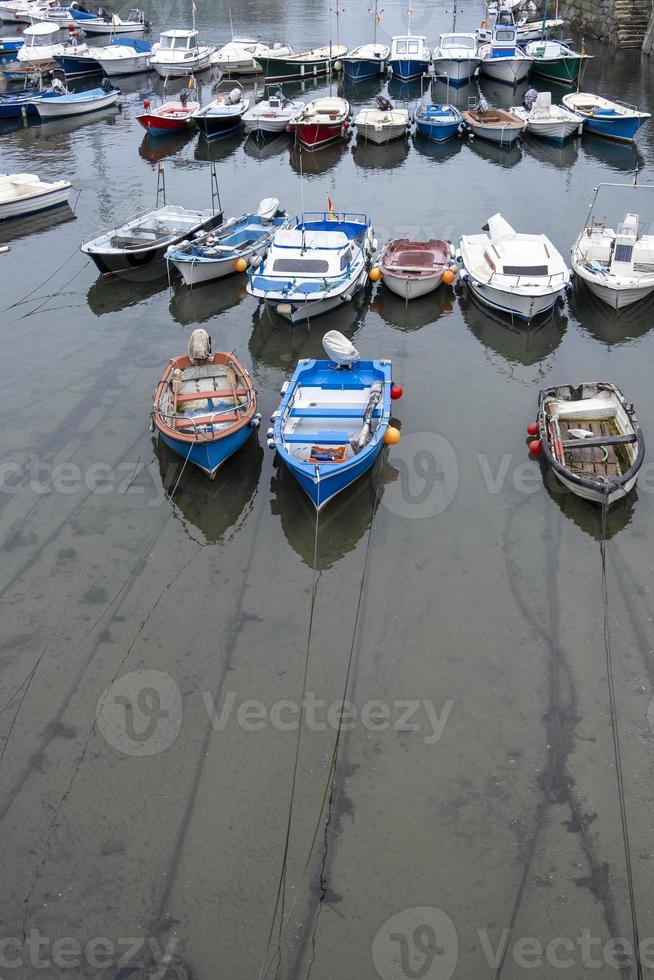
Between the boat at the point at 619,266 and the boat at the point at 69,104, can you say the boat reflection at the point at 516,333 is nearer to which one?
the boat at the point at 619,266

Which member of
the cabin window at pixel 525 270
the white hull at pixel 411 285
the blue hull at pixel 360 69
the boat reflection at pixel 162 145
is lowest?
the white hull at pixel 411 285

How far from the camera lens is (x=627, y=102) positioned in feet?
160

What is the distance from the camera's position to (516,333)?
24078mm

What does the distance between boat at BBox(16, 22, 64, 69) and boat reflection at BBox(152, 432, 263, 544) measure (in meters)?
53.0

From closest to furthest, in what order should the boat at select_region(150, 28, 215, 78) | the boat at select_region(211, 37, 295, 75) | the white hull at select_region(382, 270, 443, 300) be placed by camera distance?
the white hull at select_region(382, 270, 443, 300)
the boat at select_region(150, 28, 215, 78)
the boat at select_region(211, 37, 295, 75)

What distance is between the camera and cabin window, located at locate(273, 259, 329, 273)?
2398cm

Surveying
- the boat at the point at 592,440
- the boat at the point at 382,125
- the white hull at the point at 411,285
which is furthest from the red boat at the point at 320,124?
the boat at the point at 592,440

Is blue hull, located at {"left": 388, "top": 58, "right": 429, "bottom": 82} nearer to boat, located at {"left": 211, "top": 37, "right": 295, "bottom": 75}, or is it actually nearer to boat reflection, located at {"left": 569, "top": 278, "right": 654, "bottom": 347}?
boat, located at {"left": 211, "top": 37, "right": 295, "bottom": 75}

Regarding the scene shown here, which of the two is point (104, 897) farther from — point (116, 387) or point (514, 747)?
point (116, 387)

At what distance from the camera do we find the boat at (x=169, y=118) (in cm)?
4534

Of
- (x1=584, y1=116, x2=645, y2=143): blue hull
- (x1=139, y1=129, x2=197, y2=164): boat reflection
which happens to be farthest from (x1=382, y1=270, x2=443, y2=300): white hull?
(x1=584, y1=116, x2=645, y2=143): blue hull

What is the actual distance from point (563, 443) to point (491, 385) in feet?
15.2

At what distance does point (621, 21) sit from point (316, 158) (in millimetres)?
36348

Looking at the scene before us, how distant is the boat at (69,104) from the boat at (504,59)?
26.6m
